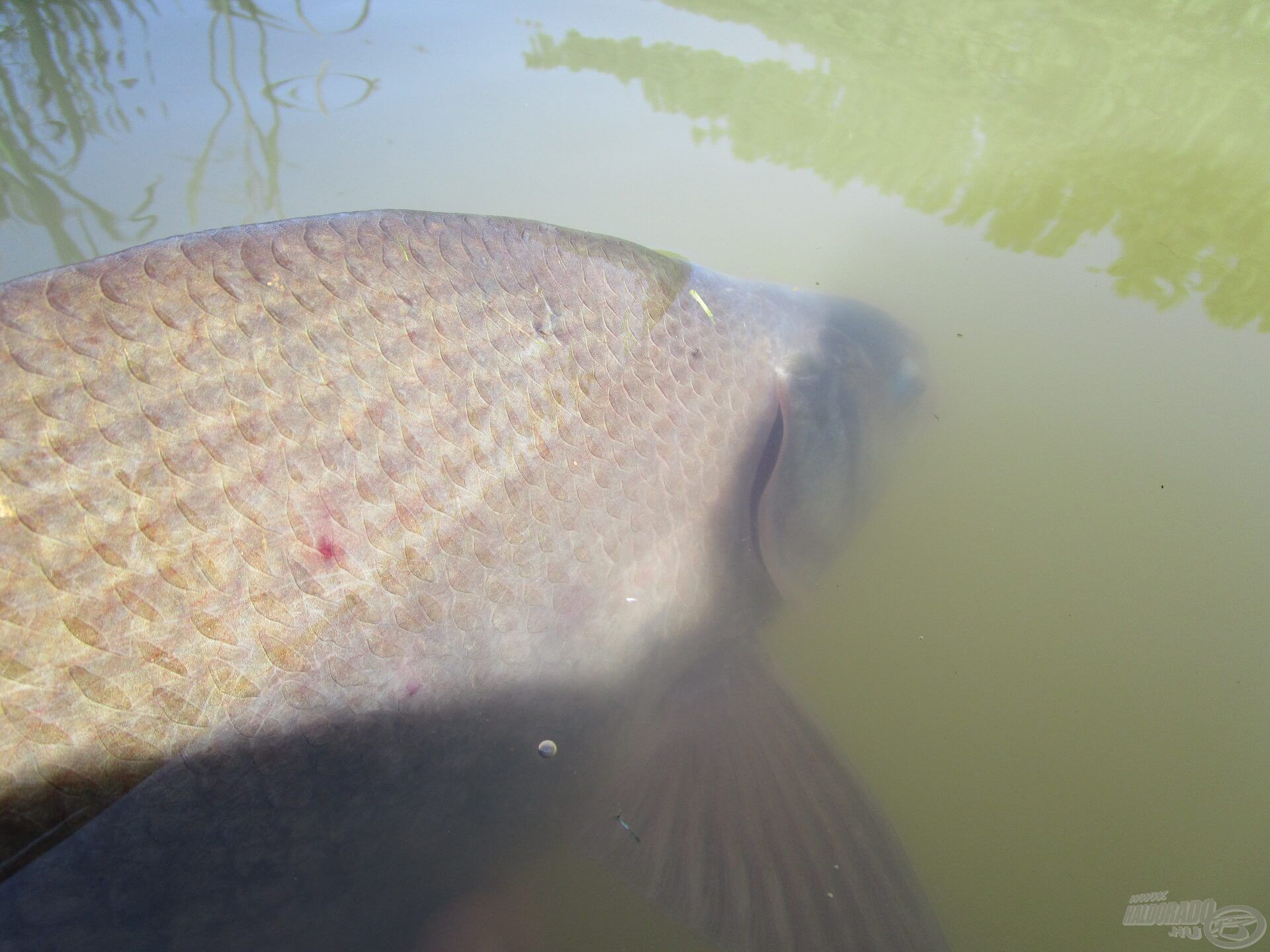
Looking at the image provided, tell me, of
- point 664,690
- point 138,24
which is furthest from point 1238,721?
point 138,24

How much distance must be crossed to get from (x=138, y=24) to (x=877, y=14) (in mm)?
3885

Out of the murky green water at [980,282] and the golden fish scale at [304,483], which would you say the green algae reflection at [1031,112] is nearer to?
the murky green water at [980,282]

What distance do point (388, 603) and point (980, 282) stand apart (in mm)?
2392

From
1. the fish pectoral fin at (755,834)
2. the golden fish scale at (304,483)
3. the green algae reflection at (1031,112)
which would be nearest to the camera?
the golden fish scale at (304,483)

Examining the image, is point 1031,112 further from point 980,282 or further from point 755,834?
point 755,834

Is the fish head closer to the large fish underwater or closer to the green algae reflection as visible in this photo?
the large fish underwater

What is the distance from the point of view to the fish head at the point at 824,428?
1.76m

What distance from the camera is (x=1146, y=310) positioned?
2379mm

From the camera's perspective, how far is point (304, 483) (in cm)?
105

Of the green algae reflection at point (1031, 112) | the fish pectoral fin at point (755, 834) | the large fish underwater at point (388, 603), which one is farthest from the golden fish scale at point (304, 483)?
the green algae reflection at point (1031, 112)

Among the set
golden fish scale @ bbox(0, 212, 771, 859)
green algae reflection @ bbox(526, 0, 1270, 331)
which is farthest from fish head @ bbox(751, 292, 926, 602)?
green algae reflection @ bbox(526, 0, 1270, 331)

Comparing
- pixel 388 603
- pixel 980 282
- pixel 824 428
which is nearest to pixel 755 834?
pixel 388 603

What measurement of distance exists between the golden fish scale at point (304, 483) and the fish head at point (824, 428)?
1.21 ft

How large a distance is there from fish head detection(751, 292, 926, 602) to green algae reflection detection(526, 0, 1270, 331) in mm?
978
